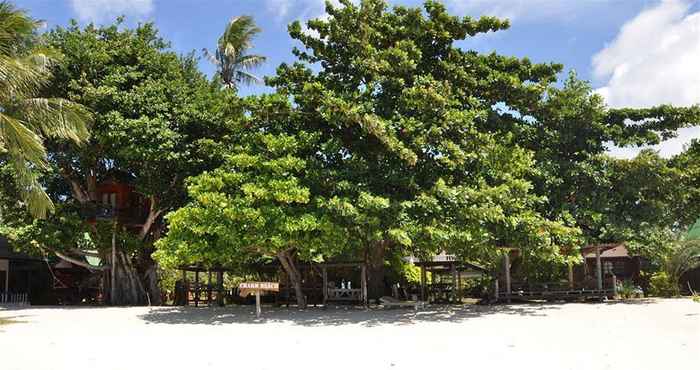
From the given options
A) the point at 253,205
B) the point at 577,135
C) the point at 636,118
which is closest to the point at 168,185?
the point at 253,205

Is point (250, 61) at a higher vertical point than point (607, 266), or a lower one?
higher

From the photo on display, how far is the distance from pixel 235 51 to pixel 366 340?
Result: 74.8 feet

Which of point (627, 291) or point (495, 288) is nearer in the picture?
point (495, 288)

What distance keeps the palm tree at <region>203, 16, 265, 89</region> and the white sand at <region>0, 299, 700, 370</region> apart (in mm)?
16277

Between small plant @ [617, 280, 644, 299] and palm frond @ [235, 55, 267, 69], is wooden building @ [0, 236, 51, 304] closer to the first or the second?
palm frond @ [235, 55, 267, 69]

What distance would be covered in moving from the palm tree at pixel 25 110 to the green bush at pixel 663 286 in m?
21.5

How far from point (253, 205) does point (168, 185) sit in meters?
7.20

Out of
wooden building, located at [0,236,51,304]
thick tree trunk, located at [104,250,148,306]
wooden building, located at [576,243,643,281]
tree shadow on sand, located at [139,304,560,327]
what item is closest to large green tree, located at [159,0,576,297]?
tree shadow on sand, located at [139,304,560,327]

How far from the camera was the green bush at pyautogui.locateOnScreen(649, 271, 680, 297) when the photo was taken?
79.4 ft

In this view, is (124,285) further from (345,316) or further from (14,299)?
(345,316)

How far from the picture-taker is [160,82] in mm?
21000

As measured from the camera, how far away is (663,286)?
24.3 metres

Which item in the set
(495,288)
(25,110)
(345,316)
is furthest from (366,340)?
(495,288)

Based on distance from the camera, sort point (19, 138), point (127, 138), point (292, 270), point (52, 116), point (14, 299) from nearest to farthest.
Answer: point (19, 138) → point (52, 116) → point (127, 138) → point (292, 270) → point (14, 299)
